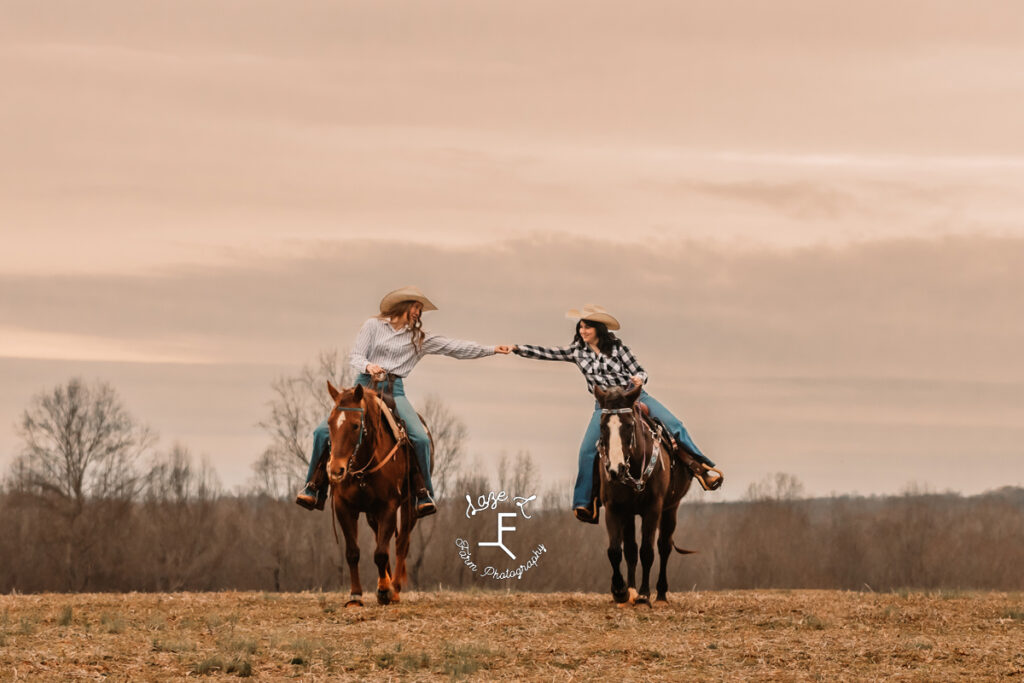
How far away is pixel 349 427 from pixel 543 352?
306 cm

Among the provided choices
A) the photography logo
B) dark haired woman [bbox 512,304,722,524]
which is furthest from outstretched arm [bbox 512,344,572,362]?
the photography logo

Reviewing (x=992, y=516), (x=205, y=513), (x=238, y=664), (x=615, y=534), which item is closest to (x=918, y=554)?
(x=992, y=516)

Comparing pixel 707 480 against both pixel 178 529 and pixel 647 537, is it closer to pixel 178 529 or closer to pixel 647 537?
pixel 647 537

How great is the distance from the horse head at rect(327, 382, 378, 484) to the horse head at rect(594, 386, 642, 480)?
8.72ft

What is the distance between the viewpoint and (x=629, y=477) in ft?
45.8

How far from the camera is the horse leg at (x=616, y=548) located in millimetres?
14617

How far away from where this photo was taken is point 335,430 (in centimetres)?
1372

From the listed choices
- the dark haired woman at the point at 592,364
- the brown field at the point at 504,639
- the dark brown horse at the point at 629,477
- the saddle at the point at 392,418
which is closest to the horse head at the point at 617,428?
the dark brown horse at the point at 629,477

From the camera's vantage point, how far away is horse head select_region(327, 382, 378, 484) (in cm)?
1362

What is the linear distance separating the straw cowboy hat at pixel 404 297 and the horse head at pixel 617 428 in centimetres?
294

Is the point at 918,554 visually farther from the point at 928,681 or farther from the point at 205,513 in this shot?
the point at 928,681

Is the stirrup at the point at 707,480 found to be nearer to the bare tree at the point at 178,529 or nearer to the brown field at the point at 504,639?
the brown field at the point at 504,639

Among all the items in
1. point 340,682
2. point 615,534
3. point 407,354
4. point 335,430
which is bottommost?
point 340,682

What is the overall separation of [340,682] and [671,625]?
4522 mm
